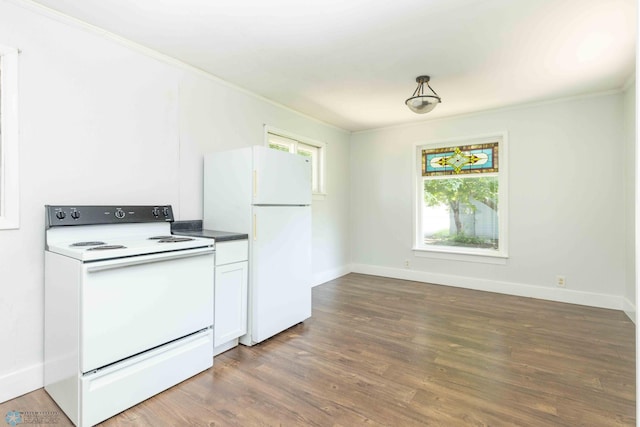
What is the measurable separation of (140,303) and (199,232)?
0.93 m

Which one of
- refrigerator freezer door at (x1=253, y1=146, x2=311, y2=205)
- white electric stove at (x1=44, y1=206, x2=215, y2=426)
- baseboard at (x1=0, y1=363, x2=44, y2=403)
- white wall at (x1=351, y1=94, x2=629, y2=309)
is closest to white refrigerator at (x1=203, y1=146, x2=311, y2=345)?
refrigerator freezer door at (x1=253, y1=146, x2=311, y2=205)

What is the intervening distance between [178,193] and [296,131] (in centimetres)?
191

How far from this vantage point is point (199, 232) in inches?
106

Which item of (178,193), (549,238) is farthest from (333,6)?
(549,238)

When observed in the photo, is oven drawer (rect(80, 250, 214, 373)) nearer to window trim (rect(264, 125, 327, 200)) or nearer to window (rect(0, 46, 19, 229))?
window (rect(0, 46, 19, 229))

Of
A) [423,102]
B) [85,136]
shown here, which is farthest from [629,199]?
[85,136]

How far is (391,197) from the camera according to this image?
196 inches

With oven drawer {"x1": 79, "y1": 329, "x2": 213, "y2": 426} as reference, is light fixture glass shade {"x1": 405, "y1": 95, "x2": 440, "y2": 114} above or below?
above

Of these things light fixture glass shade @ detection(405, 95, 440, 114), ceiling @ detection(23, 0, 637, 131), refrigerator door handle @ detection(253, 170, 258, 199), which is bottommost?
refrigerator door handle @ detection(253, 170, 258, 199)

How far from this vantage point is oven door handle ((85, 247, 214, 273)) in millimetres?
1632

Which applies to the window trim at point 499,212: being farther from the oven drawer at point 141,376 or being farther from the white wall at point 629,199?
the oven drawer at point 141,376

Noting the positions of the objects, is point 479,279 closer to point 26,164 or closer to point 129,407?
point 129,407

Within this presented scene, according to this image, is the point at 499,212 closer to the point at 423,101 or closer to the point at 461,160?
the point at 461,160

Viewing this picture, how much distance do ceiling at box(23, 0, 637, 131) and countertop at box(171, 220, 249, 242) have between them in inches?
56.0
